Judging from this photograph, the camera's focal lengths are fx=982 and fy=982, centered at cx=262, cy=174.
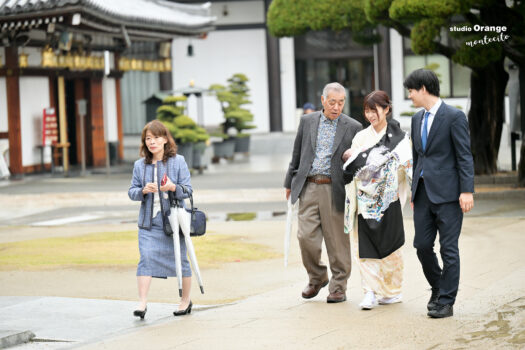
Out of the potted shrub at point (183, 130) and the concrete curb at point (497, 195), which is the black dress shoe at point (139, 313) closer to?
the concrete curb at point (497, 195)

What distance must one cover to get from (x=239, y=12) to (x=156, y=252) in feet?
98.5

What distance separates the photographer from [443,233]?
7.38 m

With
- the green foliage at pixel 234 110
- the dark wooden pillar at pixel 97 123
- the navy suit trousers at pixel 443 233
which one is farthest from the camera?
the green foliage at pixel 234 110

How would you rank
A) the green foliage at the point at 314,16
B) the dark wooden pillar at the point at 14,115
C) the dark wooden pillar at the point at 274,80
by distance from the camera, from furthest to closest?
the dark wooden pillar at the point at 274,80 → the dark wooden pillar at the point at 14,115 → the green foliage at the point at 314,16

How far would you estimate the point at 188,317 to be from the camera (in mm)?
8008

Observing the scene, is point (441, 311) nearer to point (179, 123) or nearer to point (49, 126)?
point (179, 123)

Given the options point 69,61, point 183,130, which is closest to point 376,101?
point 183,130

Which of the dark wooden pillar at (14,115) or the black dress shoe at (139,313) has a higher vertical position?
the dark wooden pillar at (14,115)

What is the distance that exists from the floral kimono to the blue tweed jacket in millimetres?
1365

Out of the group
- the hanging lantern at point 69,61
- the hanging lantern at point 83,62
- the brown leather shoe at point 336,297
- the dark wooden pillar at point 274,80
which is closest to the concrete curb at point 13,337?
the brown leather shoe at point 336,297

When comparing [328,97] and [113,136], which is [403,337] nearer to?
[328,97]

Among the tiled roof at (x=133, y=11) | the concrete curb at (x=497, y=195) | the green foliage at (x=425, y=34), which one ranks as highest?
the tiled roof at (x=133, y=11)

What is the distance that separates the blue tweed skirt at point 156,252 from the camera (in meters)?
8.05

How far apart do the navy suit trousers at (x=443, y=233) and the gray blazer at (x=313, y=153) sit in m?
0.86
